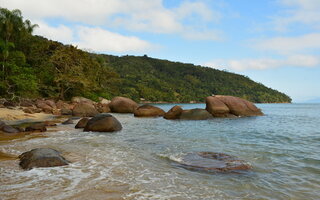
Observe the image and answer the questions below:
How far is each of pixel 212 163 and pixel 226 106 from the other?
2110 cm

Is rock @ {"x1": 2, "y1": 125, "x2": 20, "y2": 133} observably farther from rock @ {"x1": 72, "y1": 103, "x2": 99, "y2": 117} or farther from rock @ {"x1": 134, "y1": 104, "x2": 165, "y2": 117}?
rock @ {"x1": 134, "y1": 104, "x2": 165, "y2": 117}

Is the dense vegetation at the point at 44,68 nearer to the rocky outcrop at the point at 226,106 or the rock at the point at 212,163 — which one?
the rocky outcrop at the point at 226,106

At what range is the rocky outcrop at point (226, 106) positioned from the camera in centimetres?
2742

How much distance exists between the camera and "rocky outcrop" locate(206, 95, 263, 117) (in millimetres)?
27422

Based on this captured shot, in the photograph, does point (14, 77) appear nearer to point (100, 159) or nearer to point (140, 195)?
point (100, 159)

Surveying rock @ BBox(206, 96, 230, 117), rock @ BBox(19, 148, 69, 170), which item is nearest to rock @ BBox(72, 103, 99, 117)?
rock @ BBox(206, 96, 230, 117)

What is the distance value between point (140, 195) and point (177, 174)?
183cm

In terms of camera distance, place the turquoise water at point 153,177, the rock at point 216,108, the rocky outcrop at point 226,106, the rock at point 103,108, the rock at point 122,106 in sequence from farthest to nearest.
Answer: the rock at point 122,106
the rock at point 103,108
the rocky outcrop at point 226,106
the rock at point 216,108
the turquoise water at point 153,177

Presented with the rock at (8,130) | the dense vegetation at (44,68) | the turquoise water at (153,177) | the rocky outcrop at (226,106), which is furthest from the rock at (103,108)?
the turquoise water at (153,177)

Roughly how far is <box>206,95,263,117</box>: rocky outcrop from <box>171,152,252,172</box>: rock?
1905cm

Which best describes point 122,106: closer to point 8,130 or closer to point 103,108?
point 103,108

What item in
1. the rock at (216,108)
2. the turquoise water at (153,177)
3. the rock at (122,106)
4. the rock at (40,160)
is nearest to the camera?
the turquoise water at (153,177)

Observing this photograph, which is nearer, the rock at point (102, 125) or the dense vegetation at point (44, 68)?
the rock at point (102, 125)

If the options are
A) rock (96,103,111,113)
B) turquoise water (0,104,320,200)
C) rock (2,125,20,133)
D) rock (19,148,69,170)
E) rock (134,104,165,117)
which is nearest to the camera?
turquoise water (0,104,320,200)
